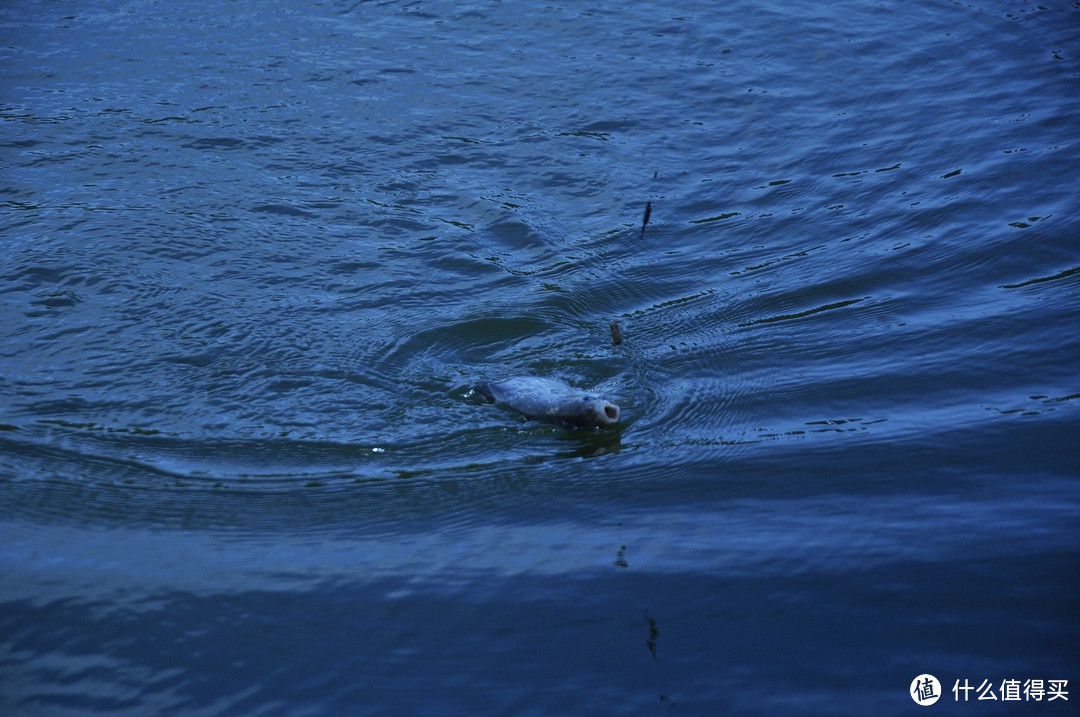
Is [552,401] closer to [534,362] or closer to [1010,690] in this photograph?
[534,362]

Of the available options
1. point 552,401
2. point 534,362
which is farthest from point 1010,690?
point 534,362

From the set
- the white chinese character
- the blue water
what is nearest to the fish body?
the blue water

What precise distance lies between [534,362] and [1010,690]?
4.17m

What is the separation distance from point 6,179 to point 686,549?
8.39 m

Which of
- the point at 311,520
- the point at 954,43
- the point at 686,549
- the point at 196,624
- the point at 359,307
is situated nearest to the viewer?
the point at 196,624

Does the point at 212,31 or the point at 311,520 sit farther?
the point at 212,31

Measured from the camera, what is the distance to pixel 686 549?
5.45 meters

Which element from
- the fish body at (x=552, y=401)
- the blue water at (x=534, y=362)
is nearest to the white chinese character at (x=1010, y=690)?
the blue water at (x=534, y=362)

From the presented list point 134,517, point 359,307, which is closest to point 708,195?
point 359,307

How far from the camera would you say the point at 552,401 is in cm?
664

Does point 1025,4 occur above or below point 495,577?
above

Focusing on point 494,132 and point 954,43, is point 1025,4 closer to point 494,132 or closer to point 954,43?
point 954,43

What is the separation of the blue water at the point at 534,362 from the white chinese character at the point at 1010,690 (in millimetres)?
36

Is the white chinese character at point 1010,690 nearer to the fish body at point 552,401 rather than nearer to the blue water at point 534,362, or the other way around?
the blue water at point 534,362
